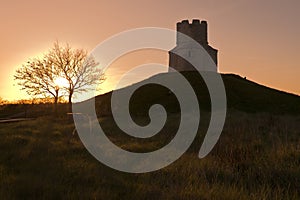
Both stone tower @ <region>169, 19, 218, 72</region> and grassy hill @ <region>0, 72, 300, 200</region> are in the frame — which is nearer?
grassy hill @ <region>0, 72, 300, 200</region>

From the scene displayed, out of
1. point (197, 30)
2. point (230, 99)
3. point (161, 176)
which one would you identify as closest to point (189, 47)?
point (197, 30)

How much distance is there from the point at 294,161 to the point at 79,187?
16.0 ft

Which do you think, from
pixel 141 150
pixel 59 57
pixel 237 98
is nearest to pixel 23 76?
pixel 59 57

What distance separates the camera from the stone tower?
73938mm

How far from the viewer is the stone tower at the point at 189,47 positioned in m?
73.9

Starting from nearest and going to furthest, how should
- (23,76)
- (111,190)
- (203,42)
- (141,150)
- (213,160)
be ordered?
(111,190) < (213,160) < (141,150) < (23,76) < (203,42)

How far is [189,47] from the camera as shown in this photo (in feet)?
250

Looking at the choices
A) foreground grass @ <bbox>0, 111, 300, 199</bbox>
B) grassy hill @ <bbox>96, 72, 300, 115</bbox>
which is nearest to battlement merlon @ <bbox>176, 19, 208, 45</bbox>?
grassy hill @ <bbox>96, 72, 300, 115</bbox>

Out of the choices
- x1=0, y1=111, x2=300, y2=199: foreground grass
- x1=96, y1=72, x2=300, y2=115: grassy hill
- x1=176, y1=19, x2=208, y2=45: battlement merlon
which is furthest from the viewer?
x1=176, y1=19, x2=208, y2=45: battlement merlon

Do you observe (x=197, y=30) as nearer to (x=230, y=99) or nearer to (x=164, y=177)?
(x=230, y=99)

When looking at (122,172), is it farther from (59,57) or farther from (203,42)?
(203,42)

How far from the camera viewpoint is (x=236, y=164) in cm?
780

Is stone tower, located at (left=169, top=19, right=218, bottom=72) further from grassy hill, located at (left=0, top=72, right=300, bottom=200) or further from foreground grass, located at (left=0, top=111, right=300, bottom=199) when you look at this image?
foreground grass, located at (left=0, top=111, right=300, bottom=199)

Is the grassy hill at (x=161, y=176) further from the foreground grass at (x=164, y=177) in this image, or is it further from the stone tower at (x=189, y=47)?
the stone tower at (x=189, y=47)
